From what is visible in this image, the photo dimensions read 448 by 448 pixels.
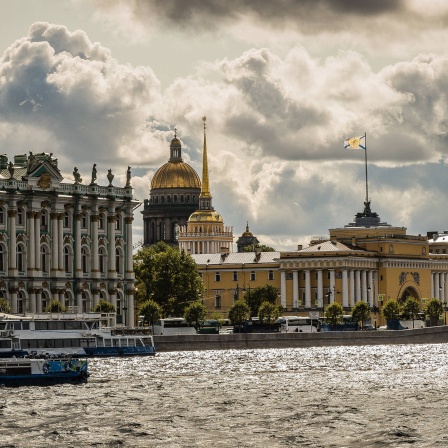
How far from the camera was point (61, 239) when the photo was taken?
13012cm

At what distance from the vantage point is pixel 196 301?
5674 inches

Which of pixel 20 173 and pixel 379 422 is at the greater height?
pixel 20 173

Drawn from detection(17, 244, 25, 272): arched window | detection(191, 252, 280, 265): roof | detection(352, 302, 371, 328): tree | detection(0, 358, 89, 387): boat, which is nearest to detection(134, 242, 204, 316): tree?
detection(352, 302, 371, 328): tree

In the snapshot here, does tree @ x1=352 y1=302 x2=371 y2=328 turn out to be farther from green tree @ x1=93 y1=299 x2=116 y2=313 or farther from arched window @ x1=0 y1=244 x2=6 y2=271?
arched window @ x1=0 y1=244 x2=6 y2=271

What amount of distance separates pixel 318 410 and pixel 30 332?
39437 mm

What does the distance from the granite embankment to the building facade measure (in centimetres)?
1099

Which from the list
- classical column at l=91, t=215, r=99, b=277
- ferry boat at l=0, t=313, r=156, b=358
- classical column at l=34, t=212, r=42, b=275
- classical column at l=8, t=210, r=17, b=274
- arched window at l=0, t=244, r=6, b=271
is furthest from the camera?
classical column at l=91, t=215, r=99, b=277

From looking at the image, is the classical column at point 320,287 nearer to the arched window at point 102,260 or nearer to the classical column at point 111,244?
the classical column at point 111,244

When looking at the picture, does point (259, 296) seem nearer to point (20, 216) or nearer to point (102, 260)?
point (102, 260)

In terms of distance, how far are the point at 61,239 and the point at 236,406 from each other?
5942 cm

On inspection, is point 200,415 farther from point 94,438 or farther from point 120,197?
point 120,197

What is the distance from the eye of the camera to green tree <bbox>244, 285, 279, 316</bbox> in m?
163

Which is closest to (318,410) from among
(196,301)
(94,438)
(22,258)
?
(94,438)

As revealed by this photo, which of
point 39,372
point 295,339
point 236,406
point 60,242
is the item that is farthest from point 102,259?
point 236,406
